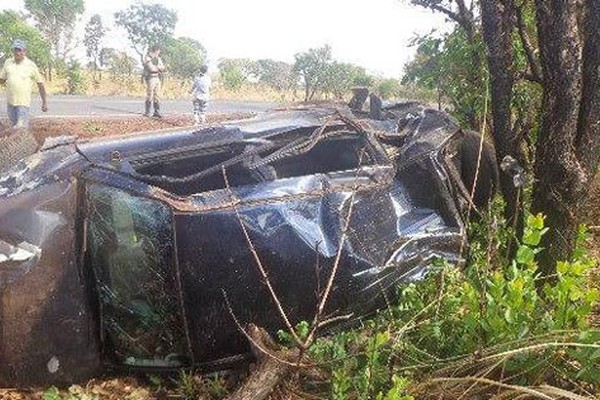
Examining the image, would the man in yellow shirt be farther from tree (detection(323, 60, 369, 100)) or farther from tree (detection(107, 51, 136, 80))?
tree (detection(107, 51, 136, 80))

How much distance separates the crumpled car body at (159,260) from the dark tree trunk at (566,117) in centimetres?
90

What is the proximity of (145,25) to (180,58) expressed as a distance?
17.2 ft

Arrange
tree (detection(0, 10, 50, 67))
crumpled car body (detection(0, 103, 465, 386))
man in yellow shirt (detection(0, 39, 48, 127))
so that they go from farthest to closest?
tree (detection(0, 10, 50, 67)), man in yellow shirt (detection(0, 39, 48, 127)), crumpled car body (detection(0, 103, 465, 386))

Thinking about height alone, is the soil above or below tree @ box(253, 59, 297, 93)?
below

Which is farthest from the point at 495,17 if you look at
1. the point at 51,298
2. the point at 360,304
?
the point at 51,298

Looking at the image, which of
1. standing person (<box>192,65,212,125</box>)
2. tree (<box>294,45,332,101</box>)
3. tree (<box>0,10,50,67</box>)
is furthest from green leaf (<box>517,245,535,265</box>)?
tree (<box>0,10,50,67</box>)

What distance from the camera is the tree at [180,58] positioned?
3468cm

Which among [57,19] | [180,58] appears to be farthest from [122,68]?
[57,19]

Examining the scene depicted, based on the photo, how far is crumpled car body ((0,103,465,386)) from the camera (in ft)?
8.68

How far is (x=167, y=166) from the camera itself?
11.0 feet

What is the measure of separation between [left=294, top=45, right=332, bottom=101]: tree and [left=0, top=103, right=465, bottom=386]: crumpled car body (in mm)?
23908

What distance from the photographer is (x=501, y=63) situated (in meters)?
3.18

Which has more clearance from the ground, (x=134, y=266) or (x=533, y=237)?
(x=533, y=237)

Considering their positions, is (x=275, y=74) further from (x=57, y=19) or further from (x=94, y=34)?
(x=57, y=19)
